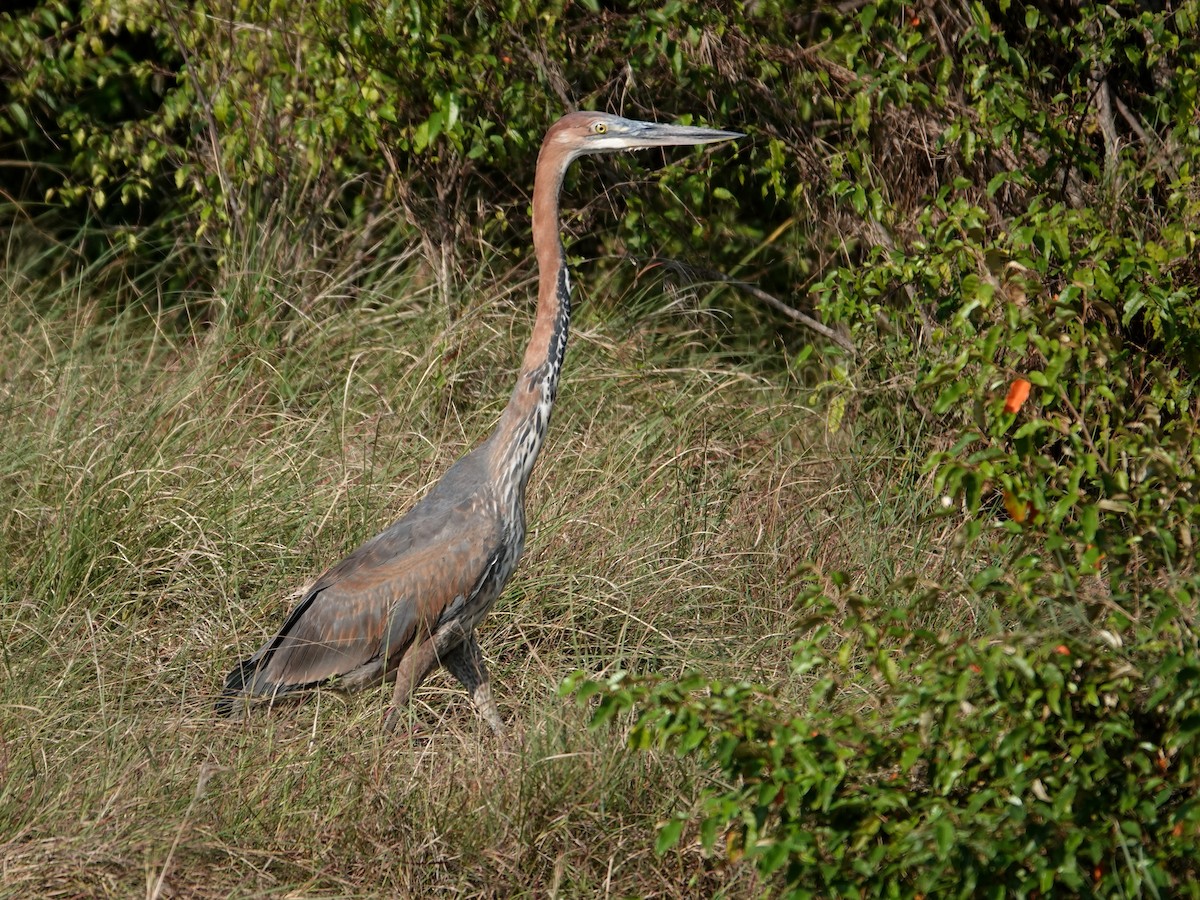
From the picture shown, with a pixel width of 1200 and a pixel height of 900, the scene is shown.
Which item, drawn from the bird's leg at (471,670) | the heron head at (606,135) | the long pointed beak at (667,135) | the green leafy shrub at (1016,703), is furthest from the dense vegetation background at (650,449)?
the heron head at (606,135)

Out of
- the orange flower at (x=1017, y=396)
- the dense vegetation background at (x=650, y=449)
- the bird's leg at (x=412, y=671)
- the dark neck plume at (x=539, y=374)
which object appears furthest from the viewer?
the dark neck plume at (x=539, y=374)

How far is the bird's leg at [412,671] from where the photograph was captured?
4117 mm

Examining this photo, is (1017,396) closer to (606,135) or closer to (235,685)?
(606,135)

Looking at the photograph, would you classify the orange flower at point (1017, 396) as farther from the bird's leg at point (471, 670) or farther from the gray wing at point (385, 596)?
the bird's leg at point (471, 670)

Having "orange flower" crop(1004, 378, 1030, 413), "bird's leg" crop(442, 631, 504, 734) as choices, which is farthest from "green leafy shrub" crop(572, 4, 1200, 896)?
"bird's leg" crop(442, 631, 504, 734)

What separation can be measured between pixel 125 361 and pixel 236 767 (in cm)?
272

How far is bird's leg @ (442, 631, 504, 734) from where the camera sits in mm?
4266

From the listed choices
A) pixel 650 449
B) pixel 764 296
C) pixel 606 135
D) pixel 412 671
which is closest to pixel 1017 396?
pixel 412 671

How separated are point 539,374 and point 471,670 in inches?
36.1

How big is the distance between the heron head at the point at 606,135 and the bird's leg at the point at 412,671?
1670 millimetres

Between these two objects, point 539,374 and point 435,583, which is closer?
point 435,583

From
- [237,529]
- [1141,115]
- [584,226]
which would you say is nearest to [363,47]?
[584,226]

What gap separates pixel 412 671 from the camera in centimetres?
415

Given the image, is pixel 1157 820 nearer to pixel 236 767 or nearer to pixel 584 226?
pixel 236 767
